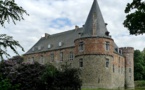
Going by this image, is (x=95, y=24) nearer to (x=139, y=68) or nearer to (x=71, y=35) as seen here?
(x=71, y=35)

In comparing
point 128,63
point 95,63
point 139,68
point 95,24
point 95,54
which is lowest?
point 139,68

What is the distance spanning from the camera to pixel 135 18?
14633mm

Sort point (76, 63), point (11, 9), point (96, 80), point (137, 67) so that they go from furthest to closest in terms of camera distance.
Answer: point (137, 67) → point (76, 63) → point (96, 80) → point (11, 9)

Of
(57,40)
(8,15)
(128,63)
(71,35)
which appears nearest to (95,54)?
(71,35)

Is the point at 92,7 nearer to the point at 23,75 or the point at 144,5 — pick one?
the point at 23,75

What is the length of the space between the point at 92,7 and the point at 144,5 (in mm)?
29157

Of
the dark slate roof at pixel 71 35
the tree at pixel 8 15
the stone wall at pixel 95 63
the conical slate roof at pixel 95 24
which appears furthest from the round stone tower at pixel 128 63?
the tree at pixel 8 15

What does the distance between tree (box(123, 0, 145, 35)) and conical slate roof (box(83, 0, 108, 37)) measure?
81.2 feet

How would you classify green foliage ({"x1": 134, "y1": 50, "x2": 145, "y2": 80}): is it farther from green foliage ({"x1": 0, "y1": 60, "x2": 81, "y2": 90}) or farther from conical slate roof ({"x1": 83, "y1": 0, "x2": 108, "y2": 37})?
green foliage ({"x1": 0, "y1": 60, "x2": 81, "y2": 90})

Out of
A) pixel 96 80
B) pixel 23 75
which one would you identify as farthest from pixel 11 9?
pixel 96 80

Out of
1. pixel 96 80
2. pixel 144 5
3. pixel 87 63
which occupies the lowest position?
pixel 96 80

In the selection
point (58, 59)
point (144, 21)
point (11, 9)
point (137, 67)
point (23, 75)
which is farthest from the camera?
point (137, 67)

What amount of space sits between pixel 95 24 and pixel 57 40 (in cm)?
1570

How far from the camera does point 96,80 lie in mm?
38750
